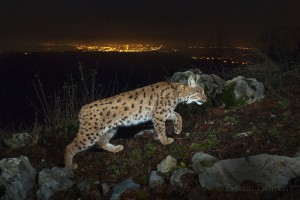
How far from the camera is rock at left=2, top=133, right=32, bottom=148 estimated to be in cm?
1041

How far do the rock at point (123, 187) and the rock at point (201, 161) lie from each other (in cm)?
102

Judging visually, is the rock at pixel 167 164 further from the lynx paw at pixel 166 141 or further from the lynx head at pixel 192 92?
the lynx head at pixel 192 92

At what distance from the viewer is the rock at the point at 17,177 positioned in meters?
7.62

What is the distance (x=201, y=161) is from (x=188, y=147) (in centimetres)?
105

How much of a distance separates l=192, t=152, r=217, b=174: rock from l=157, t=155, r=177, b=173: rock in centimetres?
36

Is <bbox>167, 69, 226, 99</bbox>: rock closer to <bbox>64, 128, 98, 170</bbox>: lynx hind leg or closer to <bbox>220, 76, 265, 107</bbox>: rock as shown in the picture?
<bbox>220, 76, 265, 107</bbox>: rock

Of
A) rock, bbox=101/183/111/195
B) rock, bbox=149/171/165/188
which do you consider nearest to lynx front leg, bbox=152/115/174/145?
rock, bbox=149/171/165/188

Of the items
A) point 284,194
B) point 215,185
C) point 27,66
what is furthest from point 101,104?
point 27,66

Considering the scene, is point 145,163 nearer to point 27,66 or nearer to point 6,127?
point 6,127

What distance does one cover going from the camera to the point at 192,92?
9281 millimetres

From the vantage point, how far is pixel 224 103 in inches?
416

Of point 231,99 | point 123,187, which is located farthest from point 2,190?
point 231,99

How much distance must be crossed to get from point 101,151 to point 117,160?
91 cm

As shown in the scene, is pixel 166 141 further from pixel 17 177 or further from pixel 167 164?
pixel 17 177
